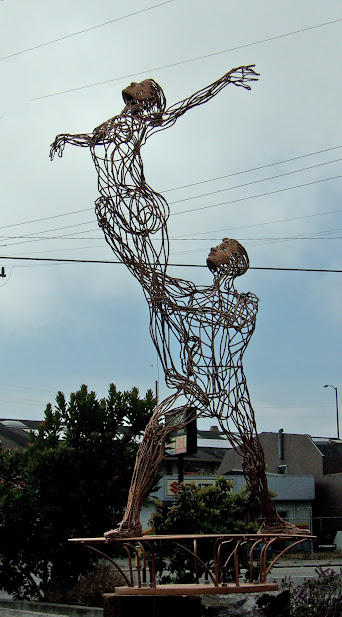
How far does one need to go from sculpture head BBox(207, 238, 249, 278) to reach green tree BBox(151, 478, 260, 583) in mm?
3273

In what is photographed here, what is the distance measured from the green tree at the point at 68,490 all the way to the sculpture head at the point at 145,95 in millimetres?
5075

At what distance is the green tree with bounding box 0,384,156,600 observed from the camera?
1030cm

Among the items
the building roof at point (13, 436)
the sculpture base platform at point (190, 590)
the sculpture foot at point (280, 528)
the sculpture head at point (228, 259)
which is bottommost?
the sculpture base platform at point (190, 590)

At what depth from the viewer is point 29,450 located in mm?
10836

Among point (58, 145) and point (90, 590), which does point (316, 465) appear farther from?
point (58, 145)

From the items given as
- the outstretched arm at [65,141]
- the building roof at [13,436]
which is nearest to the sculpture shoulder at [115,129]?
the outstretched arm at [65,141]

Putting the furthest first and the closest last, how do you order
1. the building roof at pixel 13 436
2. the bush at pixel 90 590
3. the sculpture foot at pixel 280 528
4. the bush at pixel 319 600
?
the building roof at pixel 13 436, the bush at pixel 90 590, the bush at pixel 319 600, the sculpture foot at pixel 280 528

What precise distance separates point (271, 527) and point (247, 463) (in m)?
0.57

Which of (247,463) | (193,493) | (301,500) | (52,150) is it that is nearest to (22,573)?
(193,493)

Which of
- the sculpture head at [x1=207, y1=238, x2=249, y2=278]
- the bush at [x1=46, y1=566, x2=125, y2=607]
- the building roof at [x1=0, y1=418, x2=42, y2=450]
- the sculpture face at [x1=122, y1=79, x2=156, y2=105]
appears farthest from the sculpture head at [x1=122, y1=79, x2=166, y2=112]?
the building roof at [x1=0, y1=418, x2=42, y2=450]

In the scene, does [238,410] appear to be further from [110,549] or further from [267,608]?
[110,549]

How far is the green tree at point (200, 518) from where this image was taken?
8.79 m

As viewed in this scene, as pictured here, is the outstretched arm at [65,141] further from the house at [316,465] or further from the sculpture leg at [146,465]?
the house at [316,465]

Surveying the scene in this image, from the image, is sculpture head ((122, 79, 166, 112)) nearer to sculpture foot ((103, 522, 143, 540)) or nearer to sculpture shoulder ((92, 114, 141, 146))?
sculpture shoulder ((92, 114, 141, 146))
